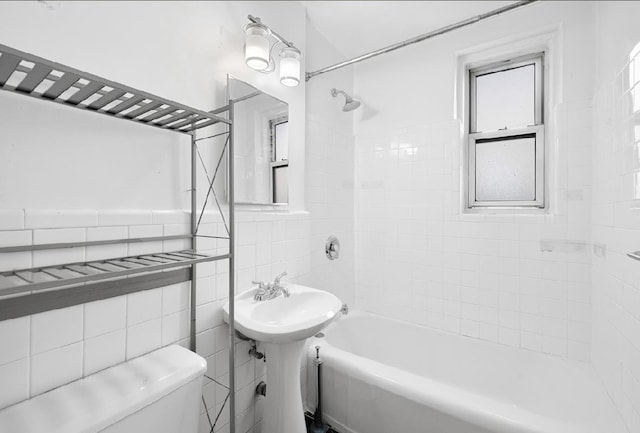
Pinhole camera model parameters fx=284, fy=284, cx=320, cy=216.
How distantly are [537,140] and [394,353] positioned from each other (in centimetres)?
171

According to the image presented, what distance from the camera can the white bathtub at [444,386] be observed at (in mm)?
1095

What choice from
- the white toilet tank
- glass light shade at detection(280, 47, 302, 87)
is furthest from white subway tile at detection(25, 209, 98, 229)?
glass light shade at detection(280, 47, 302, 87)

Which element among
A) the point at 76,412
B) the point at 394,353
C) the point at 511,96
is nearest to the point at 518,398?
the point at 394,353

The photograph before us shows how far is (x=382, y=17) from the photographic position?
5.95 ft

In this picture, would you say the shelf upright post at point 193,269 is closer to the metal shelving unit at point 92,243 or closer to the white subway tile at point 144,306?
the metal shelving unit at point 92,243

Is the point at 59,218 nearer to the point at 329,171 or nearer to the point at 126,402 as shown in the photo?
the point at 126,402

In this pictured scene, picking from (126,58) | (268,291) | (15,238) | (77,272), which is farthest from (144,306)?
(126,58)

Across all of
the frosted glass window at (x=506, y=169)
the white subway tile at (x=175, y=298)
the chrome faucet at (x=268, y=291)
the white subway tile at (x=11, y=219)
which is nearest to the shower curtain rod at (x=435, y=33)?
the frosted glass window at (x=506, y=169)

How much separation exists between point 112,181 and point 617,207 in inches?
77.0

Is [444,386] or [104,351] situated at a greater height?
[104,351]

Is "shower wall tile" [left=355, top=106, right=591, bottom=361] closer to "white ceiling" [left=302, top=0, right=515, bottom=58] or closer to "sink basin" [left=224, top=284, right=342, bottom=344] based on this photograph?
"white ceiling" [left=302, top=0, right=515, bottom=58]

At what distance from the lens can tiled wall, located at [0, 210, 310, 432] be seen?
723mm

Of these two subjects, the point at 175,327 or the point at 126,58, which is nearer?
the point at 126,58

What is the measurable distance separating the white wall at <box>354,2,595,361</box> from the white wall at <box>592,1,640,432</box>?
10cm
